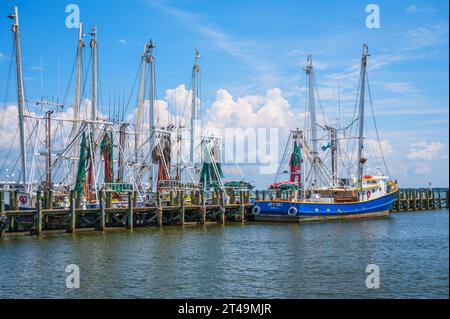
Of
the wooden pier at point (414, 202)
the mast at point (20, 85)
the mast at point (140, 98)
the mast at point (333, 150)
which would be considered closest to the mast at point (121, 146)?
the mast at point (140, 98)

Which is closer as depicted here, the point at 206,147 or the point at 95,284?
the point at 95,284

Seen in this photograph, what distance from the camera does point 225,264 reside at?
32.8 metres

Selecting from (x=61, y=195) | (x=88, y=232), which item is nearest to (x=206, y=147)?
(x=61, y=195)

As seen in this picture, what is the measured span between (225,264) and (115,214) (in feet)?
71.0

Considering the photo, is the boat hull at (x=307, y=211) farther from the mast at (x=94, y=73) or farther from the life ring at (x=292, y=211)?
the mast at (x=94, y=73)

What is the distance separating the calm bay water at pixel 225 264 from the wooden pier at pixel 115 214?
6.28 ft

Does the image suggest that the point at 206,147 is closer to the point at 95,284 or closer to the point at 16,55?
the point at 16,55

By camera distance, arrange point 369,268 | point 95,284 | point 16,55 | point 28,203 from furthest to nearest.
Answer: point 28,203 < point 16,55 < point 369,268 < point 95,284

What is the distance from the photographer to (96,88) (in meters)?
63.3

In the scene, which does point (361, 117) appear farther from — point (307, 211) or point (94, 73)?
point (94, 73)

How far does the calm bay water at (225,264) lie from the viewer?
84.1ft

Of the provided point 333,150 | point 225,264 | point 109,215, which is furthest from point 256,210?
point 225,264

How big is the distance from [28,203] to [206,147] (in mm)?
23536
